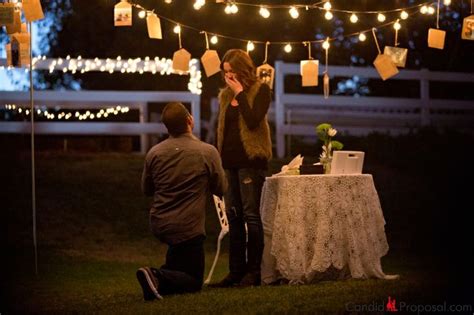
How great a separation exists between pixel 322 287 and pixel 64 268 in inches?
126

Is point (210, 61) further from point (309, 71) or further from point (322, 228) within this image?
point (322, 228)

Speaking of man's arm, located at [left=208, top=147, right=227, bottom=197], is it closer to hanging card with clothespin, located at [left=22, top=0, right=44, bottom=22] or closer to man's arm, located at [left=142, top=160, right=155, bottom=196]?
man's arm, located at [left=142, top=160, right=155, bottom=196]

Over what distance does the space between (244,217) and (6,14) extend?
2.28 m

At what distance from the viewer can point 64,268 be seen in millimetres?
8234

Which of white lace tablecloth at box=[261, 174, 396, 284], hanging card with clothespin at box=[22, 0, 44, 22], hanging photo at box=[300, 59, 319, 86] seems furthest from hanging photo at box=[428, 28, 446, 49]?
hanging card with clothespin at box=[22, 0, 44, 22]

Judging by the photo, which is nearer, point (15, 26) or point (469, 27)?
point (15, 26)

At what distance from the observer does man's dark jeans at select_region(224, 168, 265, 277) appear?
6125mm

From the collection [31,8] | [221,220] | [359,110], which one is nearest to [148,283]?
[221,220]

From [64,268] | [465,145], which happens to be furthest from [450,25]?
[64,268]

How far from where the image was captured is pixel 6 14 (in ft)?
21.1

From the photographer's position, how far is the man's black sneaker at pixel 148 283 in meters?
5.49

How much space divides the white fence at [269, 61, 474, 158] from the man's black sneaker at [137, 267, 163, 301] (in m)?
8.28

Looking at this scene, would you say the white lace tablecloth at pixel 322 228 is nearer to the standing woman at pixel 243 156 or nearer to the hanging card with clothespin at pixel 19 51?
the standing woman at pixel 243 156

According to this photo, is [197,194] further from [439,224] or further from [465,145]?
[465,145]
